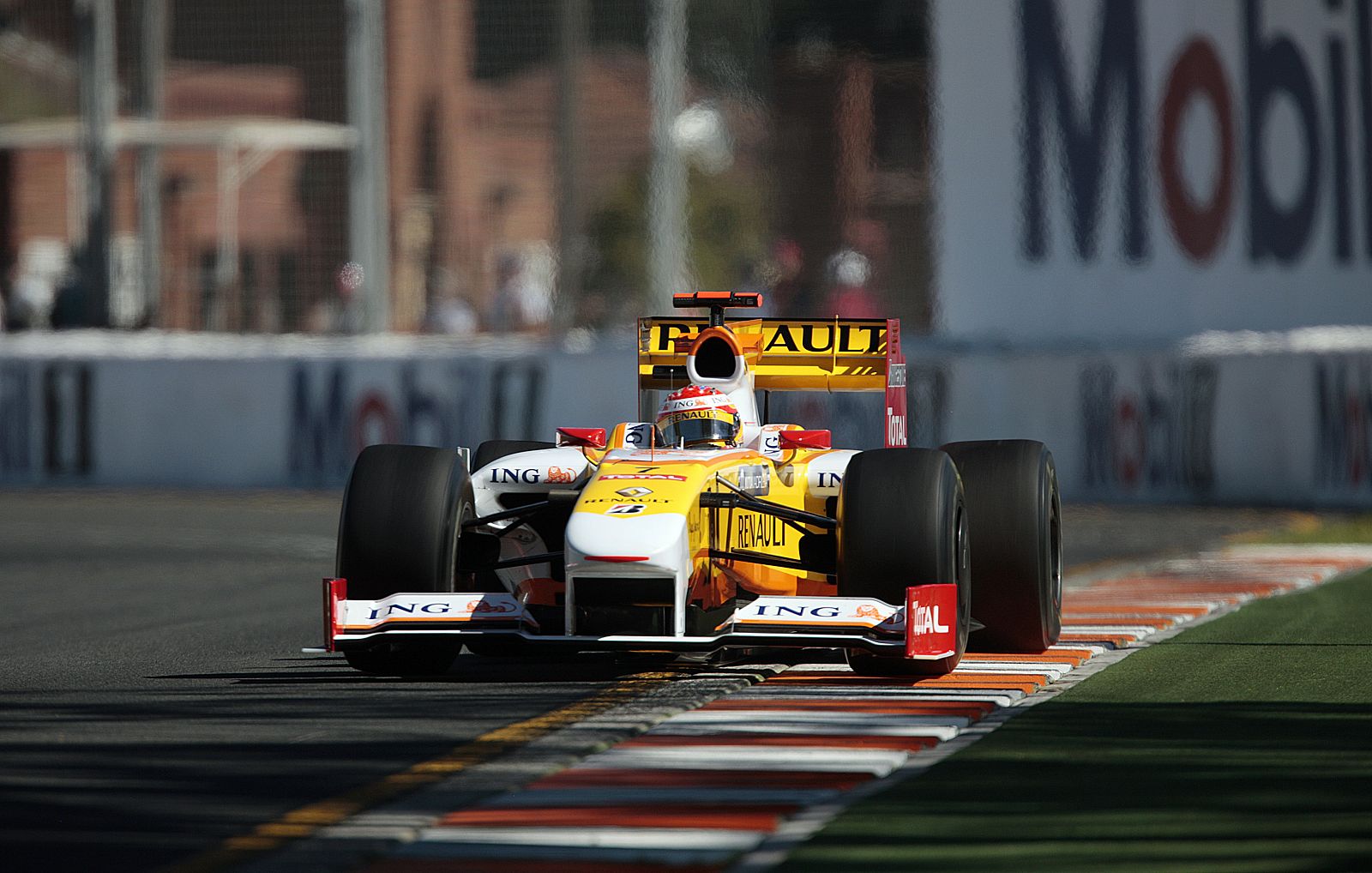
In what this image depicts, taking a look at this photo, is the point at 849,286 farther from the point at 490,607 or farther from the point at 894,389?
the point at 490,607

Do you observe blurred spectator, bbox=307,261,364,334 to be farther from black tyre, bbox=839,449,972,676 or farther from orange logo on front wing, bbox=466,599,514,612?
black tyre, bbox=839,449,972,676

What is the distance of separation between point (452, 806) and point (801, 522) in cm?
304

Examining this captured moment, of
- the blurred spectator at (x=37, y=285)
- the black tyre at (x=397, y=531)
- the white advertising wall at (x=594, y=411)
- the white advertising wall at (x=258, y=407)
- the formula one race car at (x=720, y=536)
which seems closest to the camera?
the formula one race car at (x=720, y=536)

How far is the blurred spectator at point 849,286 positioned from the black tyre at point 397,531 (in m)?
13.8

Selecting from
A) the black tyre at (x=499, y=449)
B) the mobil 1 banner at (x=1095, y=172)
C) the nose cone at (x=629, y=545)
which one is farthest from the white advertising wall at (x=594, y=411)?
the nose cone at (x=629, y=545)

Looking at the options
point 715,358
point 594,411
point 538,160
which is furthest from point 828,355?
point 538,160

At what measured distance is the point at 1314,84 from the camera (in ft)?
81.8

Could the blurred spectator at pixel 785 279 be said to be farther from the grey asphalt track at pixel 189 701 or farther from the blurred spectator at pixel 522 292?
the grey asphalt track at pixel 189 701

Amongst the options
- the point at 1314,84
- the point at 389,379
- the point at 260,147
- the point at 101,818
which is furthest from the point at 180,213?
the point at 101,818

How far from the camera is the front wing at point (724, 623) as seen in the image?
8.15 metres

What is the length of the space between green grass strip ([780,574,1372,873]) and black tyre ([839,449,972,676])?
27.1 inches

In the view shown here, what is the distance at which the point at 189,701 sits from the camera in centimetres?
820

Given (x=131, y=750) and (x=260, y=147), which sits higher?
(x=260, y=147)

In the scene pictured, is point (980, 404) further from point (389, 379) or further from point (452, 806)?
point (452, 806)
